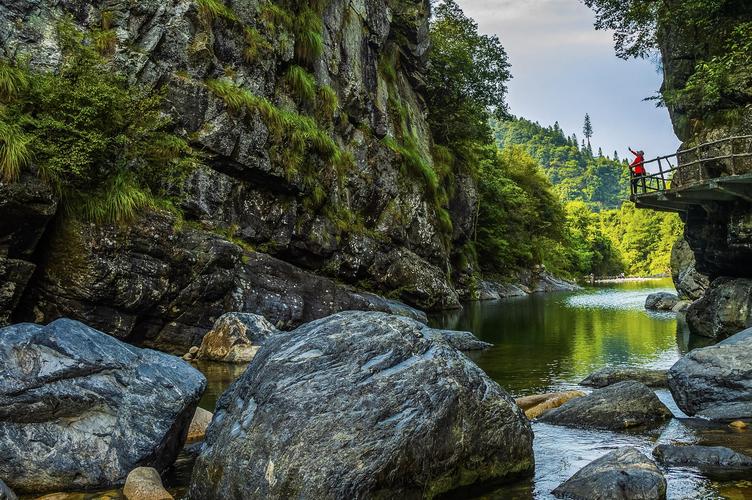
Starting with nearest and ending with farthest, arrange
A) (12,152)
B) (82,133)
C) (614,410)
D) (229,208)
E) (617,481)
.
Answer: (617,481) → (614,410) → (12,152) → (82,133) → (229,208)

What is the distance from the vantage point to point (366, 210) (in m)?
25.8

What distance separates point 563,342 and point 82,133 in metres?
14.4

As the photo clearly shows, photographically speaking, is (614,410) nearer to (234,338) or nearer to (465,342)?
(465,342)

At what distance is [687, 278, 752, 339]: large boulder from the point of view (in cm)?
1723

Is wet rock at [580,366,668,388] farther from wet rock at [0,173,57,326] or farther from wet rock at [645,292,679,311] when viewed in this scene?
wet rock at [645,292,679,311]

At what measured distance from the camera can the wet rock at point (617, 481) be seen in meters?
5.28

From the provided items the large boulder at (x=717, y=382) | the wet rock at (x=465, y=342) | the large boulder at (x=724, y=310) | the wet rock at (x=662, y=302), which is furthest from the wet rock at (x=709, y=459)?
the wet rock at (x=662, y=302)

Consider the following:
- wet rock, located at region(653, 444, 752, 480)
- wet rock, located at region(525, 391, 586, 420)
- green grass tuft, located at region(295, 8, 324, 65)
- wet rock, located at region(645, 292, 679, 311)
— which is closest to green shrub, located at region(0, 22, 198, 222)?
green grass tuft, located at region(295, 8, 324, 65)

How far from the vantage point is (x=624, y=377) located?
11.3 m

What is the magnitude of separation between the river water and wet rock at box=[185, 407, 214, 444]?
1.59 meters

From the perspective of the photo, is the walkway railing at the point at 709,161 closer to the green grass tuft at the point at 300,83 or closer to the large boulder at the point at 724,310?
the large boulder at the point at 724,310

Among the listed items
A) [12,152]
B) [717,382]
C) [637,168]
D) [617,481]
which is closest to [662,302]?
[637,168]

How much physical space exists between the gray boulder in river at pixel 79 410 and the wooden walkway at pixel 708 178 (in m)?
16.4

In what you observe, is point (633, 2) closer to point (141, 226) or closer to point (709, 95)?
point (709, 95)
